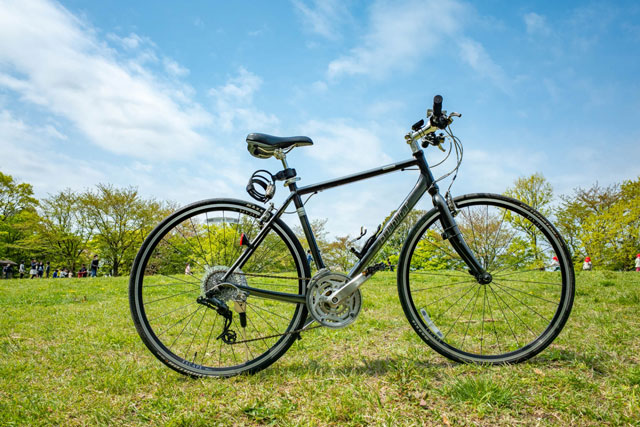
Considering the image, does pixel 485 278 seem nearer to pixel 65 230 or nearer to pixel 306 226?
pixel 306 226

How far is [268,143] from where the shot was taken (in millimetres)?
2822

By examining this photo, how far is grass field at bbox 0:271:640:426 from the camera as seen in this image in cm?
204

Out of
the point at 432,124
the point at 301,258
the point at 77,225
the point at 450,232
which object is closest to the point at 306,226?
the point at 301,258

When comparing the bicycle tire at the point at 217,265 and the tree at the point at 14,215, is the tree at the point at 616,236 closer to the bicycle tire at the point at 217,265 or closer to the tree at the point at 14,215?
the bicycle tire at the point at 217,265

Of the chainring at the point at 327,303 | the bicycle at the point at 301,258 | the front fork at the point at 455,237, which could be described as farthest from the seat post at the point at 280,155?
the front fork at the point at 455,237

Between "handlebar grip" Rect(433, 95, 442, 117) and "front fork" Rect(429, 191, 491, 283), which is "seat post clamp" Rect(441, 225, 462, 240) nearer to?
"front fork" Rect(429, 191, 491, 283)

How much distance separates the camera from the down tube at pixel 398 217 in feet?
9.44

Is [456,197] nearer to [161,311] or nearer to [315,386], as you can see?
[315,386]

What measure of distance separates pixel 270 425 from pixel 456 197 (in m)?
2.10

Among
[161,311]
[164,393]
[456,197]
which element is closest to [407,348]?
[456,197]

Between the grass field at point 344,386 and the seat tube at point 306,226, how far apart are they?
2.61 ft

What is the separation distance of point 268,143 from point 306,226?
2.31 feet

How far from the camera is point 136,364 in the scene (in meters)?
3.02

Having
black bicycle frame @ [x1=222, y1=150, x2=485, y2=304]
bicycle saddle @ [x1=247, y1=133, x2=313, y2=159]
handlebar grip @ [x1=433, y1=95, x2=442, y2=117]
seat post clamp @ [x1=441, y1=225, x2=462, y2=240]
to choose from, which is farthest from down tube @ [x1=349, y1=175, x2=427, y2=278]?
bicycle saddle @ [x1=247, y1=133, x2=313, y2=159]
